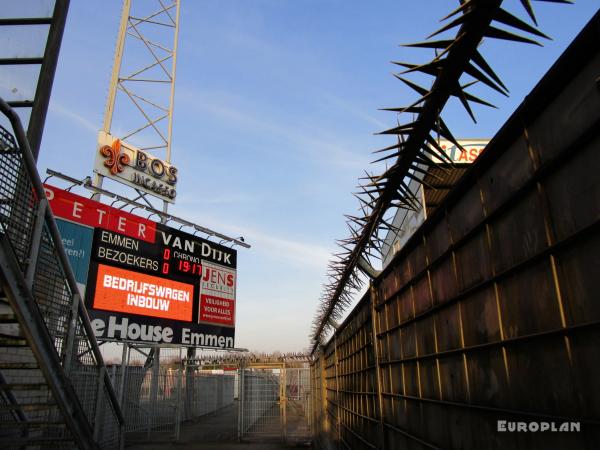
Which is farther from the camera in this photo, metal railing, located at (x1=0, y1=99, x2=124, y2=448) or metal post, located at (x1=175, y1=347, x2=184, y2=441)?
metal post, located at (x1=175, y1=347, x2=184, y2=441)

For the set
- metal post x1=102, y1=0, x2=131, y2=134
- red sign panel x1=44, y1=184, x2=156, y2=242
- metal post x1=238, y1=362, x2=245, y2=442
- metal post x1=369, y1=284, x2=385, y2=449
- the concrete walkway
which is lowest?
the concrete walkway

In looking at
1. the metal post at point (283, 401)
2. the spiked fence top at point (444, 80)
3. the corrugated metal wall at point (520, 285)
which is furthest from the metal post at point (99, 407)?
the metal post at point (283, 401)

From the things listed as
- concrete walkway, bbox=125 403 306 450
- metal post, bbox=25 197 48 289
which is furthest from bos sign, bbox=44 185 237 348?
metal post, bbox=25 197 48 289

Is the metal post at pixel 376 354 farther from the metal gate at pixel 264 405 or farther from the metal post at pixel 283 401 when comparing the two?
the metal post at pixel 283 401

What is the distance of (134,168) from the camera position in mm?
17516

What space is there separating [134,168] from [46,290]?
13838 millimetres

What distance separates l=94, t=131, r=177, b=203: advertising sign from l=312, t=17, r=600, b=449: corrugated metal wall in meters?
15.6

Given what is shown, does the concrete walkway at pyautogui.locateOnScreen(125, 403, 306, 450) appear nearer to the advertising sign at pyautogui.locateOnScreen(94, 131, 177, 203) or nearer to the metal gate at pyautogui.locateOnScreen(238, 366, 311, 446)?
the metal gate at pyautogui.locateOnScreen(238, 366, 311, 446)

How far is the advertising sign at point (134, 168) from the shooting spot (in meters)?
16.4

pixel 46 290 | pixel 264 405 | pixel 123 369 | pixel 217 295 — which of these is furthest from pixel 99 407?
pixel 217 295

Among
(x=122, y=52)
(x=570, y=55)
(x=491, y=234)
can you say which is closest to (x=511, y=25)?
(x=570, y=55)

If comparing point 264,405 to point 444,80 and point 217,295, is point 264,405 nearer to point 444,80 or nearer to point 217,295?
point 217,295

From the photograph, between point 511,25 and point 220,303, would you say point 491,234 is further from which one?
point 220,303

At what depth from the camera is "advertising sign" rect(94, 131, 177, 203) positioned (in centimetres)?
1636
